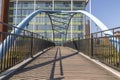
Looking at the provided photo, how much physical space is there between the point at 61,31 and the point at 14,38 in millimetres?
83972

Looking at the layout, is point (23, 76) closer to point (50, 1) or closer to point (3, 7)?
point (3, 7)

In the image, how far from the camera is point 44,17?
96500 millimetres

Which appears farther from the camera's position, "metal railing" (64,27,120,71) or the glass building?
the glass building

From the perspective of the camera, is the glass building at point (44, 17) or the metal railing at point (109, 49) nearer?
the metal railing at point (109, 49)

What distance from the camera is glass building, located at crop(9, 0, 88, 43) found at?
93.9m

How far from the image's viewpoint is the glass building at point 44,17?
308 feet

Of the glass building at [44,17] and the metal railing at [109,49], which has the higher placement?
the glass building at [44,17]

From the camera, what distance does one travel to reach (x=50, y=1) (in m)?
96.8

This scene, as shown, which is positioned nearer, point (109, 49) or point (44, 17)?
point (109, 49)

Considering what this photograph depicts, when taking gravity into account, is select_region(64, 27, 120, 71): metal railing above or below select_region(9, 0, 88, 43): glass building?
below

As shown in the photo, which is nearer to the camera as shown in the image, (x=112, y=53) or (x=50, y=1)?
(x=112, y=53)

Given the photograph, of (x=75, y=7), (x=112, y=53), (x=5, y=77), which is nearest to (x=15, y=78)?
(x=5, y=77)

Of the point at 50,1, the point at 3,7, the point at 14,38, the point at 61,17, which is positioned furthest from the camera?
the point at 50,1

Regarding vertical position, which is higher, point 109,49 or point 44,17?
point 44,17
